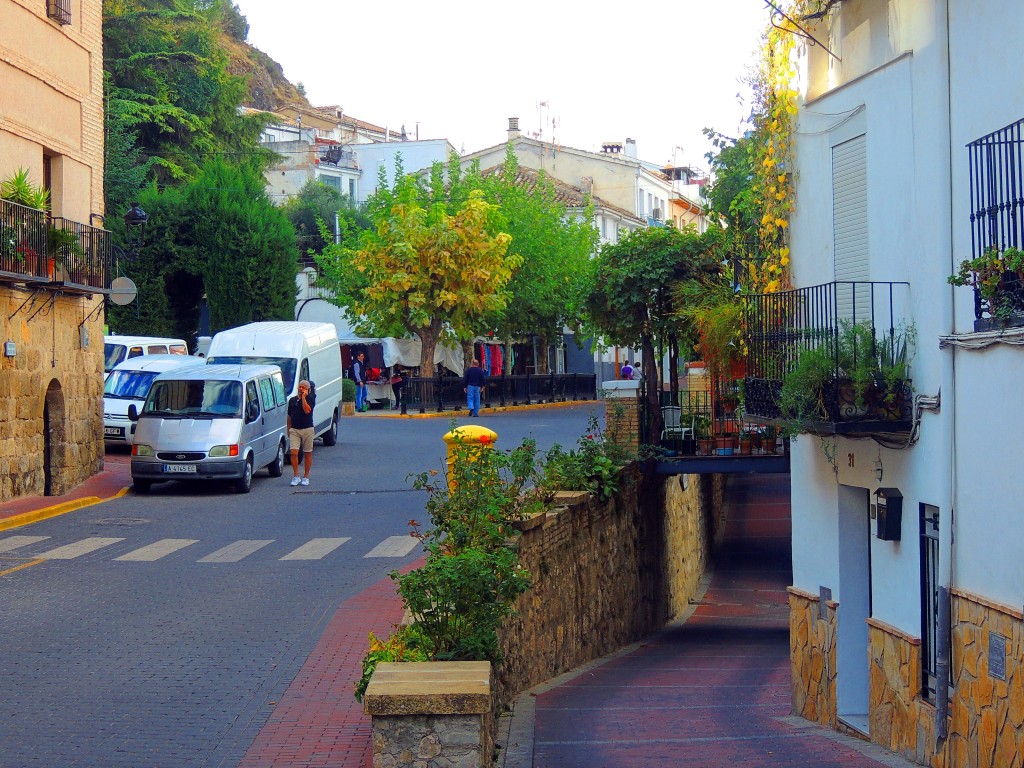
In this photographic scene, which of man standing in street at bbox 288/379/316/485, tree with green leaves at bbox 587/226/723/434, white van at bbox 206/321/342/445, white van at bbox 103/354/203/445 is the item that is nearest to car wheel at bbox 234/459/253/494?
man standing in street at bbox 288/379/316/485

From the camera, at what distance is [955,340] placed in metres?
9.64

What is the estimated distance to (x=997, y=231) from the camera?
28.9ft

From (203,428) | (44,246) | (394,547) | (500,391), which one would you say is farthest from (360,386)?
(394,547)

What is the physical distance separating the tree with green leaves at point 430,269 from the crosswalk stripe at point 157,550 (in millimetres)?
22828

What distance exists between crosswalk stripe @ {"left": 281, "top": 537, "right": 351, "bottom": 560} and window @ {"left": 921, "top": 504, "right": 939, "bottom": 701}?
26.1ft

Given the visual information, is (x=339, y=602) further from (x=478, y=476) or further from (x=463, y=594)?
(x=463, y=594)

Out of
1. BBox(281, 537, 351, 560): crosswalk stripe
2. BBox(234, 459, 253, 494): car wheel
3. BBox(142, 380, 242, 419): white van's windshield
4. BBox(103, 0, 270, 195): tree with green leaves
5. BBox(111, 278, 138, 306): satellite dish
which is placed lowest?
BBox(281, 537, 351, 560): crosswalk stripe

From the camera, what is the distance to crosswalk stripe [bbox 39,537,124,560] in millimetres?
15906

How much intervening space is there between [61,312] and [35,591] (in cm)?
924

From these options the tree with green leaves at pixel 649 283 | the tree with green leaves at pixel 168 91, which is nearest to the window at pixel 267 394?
the tree with green leaves at pixel 649 283

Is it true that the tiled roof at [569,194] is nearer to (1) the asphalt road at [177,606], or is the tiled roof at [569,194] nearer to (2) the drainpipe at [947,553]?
(1) the asphalt road at [177,606]

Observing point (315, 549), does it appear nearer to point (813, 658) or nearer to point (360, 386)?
point (813, 658)

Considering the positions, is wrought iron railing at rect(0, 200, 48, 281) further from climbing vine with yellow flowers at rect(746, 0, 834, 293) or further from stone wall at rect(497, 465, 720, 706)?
climbing vine with yellow flowers at rect(746, 0, 834, 293)

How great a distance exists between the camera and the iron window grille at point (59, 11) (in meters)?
21.3
